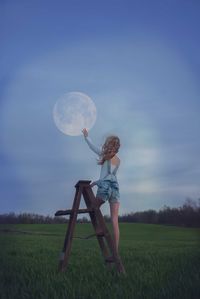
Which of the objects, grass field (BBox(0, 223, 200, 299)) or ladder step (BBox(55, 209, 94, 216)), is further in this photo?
ladder step (BBox(55, 209, 94, 216))

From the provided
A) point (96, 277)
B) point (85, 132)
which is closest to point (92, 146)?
point (85, 132)

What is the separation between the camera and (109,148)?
6793mm

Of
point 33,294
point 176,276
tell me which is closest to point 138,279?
point 176,276

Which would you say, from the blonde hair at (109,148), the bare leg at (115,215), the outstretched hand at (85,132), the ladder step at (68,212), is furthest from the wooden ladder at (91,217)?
the outstretched hand at (85,132)

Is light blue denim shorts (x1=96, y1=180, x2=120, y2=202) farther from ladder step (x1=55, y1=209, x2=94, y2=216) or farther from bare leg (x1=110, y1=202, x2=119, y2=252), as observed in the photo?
ladder step (x1=55, y1=209, x2=94, y2=216)

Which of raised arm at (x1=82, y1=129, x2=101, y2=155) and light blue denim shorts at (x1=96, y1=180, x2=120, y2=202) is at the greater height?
raised arm at (x1=82, y1=129, x2=101, y2=155)

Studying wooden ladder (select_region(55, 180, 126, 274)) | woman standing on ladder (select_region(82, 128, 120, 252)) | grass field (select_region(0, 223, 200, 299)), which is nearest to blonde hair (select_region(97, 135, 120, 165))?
woman standing on ladder (select_region(82, 128, 120, 252))

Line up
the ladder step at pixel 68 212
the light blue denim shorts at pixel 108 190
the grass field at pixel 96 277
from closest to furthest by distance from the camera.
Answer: the grass field at pixel 96 277, the light blue denim shorts at pixel 108 190, the ladder step at pixel 68 212

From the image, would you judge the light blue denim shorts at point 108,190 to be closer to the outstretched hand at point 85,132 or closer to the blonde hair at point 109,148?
the blonde hair at point 109,148

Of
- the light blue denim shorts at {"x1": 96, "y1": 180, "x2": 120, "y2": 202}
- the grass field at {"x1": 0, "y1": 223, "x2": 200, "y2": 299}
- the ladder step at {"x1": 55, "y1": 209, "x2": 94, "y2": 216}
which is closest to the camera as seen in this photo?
the grass field at {"x1": 0, "y1": 223, "x2": 200, "y2": 299}

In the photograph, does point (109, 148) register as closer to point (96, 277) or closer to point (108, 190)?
point (108, 190)

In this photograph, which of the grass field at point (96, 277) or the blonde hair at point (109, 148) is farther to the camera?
the blonde hair at point (109, 148)

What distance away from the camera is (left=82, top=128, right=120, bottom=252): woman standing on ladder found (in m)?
6.73

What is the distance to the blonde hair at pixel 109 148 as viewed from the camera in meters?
6.77
